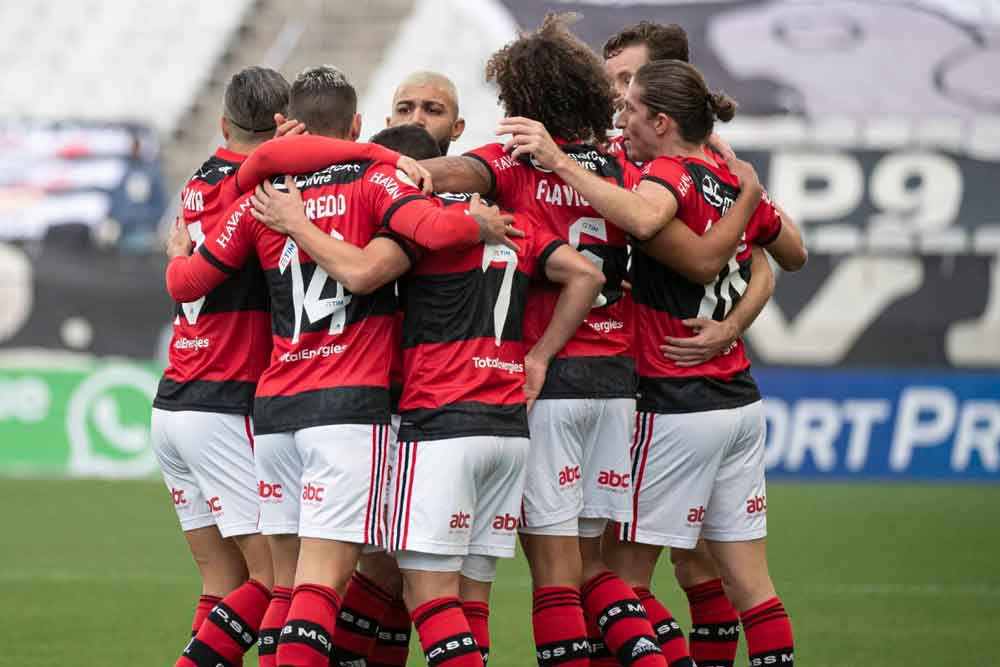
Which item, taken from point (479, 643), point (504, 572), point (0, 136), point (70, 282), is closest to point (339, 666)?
point (479, 643)

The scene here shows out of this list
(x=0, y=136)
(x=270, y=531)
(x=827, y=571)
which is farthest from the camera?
(x=0, y=136)

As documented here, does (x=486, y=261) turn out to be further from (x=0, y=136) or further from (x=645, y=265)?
(x=0, y=136)

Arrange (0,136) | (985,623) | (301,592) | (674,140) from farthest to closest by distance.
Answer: (0,136)
(985,623)
(674,140)
(301,592)

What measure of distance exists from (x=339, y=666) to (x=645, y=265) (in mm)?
1783

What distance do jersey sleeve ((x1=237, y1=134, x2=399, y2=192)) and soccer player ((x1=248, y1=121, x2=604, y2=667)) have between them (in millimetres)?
111

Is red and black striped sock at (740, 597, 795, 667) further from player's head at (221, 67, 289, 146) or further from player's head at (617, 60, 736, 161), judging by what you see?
player's head at (221, 67, 289, 146)

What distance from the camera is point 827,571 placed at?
9.48 m

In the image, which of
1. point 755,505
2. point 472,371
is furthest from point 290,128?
point 755,505

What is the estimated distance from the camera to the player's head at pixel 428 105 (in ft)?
19.0

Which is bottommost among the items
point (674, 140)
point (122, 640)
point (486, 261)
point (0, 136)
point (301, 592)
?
point (122, 640)

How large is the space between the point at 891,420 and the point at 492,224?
965cm

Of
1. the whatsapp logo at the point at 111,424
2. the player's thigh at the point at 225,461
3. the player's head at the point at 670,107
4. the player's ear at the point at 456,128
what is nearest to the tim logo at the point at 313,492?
the player's thigh at the point at 225,461

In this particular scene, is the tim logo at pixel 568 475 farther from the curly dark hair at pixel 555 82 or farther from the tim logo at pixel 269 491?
the curly dark hair at pixel 555 82

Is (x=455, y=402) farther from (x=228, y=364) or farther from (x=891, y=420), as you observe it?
(x=891, y=420)
